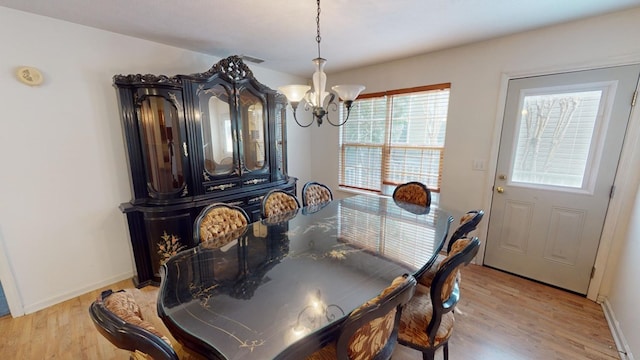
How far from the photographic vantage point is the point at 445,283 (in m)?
1.25

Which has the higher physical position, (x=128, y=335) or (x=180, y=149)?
(x=180, y=149)

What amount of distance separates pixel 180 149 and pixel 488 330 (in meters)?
3.04

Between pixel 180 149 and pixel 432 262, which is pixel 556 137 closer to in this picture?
pixel 432 262

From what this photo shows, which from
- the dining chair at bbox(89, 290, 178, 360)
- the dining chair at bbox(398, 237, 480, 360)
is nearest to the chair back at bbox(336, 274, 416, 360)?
the dining chair at bbox(398, 237, 480, 360)

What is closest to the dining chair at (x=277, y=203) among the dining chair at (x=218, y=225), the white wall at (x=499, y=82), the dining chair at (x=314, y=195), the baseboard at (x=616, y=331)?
the dining chair at (x=314, y=195)

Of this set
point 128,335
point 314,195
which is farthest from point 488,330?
point 128,335

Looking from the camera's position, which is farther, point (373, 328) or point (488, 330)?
point (488, 330)

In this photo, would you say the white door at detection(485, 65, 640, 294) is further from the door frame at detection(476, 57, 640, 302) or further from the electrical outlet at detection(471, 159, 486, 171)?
the electrical outlet at detection(471, 159, 486, 171)

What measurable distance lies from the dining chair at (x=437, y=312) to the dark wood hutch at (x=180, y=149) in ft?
6.62

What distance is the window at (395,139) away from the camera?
3.00 meters

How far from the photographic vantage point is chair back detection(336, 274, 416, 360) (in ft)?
2.78

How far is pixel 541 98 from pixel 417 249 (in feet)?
6.68

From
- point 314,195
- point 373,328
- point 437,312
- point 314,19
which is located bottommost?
point 437,312

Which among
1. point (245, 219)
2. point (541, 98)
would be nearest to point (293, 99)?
point (245, 219)
